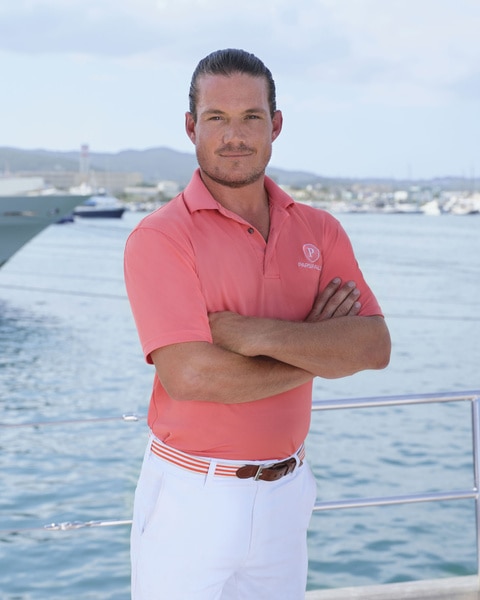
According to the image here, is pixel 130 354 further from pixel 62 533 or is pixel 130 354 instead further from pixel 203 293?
pixel 203 293

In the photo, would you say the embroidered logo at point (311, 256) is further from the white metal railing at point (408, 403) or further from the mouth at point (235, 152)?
the white metal railing at point (408, 403)

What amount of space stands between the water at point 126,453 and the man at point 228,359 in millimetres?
801

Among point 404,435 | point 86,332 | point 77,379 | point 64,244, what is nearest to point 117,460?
point 404,435

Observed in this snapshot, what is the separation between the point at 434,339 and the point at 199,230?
20553 mm

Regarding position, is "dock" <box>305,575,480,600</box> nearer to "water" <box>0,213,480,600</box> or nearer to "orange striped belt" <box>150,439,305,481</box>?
"water" <box>0,213,480,600</box>

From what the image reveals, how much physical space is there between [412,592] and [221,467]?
1.17 metres

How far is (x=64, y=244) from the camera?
51312 mm

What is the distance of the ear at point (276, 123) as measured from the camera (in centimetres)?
180

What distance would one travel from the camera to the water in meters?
7.09

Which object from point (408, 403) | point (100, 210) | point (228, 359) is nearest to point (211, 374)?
point (228, 359)

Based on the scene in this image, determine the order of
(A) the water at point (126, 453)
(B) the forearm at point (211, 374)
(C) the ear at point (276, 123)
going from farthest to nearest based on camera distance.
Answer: (A) the water at point (126, 453), (C) the ear at point (276, 123), (B) the forearm at point (211, 374)

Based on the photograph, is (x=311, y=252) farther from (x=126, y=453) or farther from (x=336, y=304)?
(x=126, y=453)

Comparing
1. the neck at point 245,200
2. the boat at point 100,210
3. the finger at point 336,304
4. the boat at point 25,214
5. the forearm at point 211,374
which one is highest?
the neck at point 245,200

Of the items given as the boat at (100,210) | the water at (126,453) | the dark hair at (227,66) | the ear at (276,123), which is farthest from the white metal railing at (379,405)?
the boat at (100,210)
